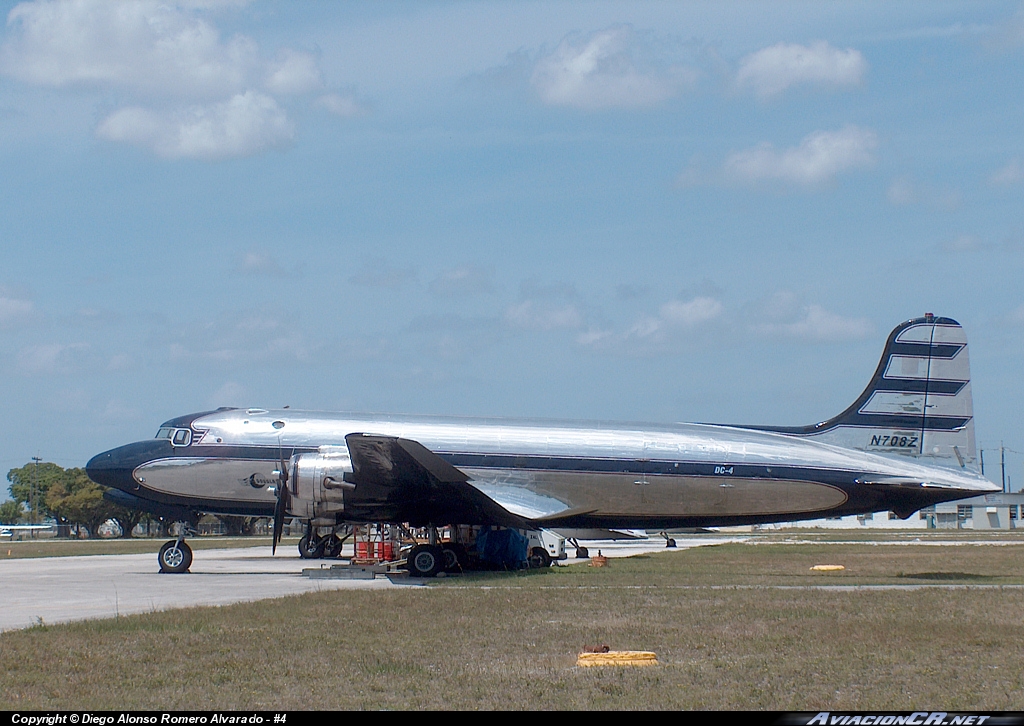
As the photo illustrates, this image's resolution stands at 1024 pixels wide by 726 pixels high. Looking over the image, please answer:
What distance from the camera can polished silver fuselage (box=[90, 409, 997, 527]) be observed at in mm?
28422

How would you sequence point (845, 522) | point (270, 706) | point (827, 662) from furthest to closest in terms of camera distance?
point (845, 522) → point (827, 662) → point (270, 706)

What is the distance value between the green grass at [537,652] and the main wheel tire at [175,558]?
1089 centimetres

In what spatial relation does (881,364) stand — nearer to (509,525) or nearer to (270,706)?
(509,525)

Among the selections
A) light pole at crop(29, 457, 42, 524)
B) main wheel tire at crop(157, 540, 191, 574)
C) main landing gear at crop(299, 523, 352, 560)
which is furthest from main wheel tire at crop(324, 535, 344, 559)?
light pole at crop(29, 457, 42, 524)

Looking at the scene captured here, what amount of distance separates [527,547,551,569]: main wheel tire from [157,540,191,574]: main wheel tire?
9.93 m

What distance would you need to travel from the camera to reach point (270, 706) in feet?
33.5

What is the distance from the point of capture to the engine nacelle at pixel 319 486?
26.8m

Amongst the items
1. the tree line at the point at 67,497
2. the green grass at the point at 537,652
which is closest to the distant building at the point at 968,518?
the tree line at the point at 67,497

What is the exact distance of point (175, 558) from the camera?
30953mm

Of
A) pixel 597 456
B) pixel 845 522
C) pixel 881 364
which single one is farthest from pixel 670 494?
pixel 845 522

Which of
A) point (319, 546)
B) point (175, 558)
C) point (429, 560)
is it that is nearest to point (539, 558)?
point (429, 560)

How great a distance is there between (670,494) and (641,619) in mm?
11778

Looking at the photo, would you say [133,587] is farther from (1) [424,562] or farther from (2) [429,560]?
(2) [429,560]

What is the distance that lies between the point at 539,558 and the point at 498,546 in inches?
111
